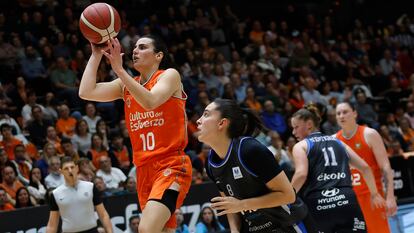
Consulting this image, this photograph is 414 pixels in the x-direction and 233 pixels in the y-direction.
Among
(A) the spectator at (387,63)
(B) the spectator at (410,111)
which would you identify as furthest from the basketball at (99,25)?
(A) the spectator at (387,63)

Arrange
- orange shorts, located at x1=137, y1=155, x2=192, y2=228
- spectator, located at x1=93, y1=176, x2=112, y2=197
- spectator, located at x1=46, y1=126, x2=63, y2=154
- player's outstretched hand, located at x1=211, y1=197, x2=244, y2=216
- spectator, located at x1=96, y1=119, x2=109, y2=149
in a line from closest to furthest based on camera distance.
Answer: player's outstretched hand, located at x1=211, y1=197, x2=244, y2=216, orange shorts, located at x1=137, y1=155, x2=192, y2=228, spectator, located at x1=93, y1=176, x2=112, y2=197, spectator, located at x1=46, y1=126, x2=63, y2=154, spectator, located at x1=96, y1=119, x2=109, y2=149

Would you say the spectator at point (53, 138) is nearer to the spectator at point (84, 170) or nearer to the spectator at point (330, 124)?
the spectator at point (84, 170)

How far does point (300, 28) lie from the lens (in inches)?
765

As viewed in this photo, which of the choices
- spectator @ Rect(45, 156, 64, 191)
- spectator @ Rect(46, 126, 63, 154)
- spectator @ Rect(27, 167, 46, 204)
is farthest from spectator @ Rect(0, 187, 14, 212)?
spectator @ Rect(46, 126, 63, 154)

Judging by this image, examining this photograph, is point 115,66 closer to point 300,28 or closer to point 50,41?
point 50,41

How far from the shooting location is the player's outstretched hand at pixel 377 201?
6.46 m

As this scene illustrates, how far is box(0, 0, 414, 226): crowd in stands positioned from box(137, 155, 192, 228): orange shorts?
4.85 meters

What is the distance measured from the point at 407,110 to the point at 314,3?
602 cm

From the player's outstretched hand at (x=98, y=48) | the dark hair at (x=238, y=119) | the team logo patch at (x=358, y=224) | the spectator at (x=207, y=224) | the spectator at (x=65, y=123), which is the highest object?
the player's outstretched hand at (x=98, y=48)

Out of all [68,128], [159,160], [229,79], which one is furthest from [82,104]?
[159,160]

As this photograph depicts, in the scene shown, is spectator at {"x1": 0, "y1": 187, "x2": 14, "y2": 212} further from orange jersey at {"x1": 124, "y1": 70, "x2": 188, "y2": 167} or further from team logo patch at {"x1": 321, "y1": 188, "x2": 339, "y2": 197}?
team logo patch at {"x1": 321, "y1": 188, "x2": 339, "y2": 197}

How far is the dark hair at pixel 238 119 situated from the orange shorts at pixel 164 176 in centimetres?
88

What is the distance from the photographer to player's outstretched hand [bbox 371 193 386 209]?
6.46 m

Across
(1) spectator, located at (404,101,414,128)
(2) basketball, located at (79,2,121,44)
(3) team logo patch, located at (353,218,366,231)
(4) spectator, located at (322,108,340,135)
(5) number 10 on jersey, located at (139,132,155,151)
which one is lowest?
(1) spectator, located at (404,101,414,128)
